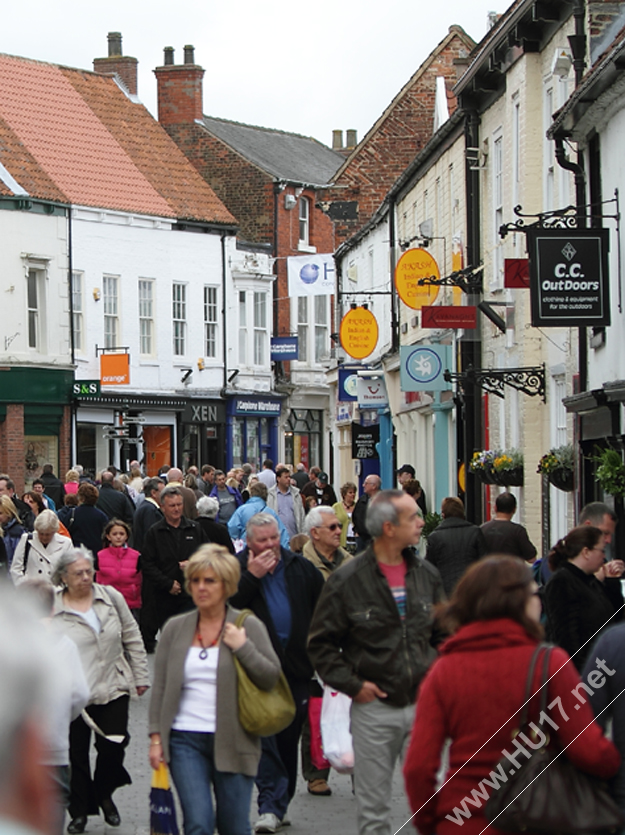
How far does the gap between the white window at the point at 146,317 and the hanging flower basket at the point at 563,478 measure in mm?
26934

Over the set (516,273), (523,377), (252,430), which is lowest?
(252,430)

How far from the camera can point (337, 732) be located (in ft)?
23.0

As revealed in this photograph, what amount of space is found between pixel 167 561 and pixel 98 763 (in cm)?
409

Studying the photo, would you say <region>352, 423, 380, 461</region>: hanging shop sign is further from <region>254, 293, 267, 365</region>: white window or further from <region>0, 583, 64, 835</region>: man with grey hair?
<region>0, 583, 64, 835</region>: man with grey hair

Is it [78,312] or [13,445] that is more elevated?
[78,312]

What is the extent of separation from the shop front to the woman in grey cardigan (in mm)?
40085

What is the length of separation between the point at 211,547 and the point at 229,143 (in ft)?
150

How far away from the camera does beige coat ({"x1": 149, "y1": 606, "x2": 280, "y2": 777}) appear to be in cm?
594

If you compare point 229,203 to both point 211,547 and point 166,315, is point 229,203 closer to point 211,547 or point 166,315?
point 166,315

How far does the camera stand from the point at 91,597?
7926mm

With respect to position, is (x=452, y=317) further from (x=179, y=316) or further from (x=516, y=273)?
(x=179, y=316)

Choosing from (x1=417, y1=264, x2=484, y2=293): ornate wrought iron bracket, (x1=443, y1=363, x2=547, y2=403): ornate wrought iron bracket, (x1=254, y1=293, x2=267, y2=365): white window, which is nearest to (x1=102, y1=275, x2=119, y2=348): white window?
(x1=254, y1=293, x2=267, y2=365): white window

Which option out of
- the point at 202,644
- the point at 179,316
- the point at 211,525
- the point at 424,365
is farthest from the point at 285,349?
the point at 202,644

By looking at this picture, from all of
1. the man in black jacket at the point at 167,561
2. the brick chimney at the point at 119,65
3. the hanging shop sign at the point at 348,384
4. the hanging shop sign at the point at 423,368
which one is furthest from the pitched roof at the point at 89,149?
the man in black jacket at the point at 167,561
